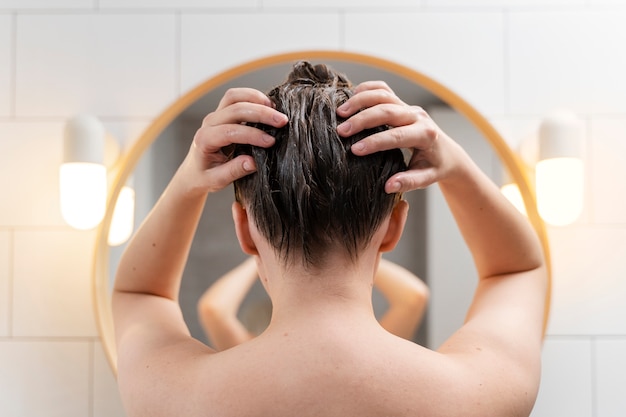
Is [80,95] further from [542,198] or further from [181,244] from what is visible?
[542,198]

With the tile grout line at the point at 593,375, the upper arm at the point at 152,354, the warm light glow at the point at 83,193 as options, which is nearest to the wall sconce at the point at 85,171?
the warm light glow at the point at 83,193

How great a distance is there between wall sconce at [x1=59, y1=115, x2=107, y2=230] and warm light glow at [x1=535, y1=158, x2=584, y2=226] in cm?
69

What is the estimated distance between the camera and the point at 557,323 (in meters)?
1.02

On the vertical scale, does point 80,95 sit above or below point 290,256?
above

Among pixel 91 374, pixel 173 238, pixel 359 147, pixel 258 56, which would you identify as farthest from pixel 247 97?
pixel 91 374

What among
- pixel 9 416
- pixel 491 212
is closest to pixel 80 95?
pixel 9 416

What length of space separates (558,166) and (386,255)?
0.31m

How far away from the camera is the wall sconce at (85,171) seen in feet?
3.38

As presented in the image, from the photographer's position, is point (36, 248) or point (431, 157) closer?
point (431, 157)

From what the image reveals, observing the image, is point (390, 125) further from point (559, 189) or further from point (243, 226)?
point (559, 189)

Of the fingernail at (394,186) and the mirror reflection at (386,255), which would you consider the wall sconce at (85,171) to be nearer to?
the mirror reflection at (386,255)

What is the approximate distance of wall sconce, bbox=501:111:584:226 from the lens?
3.36 ft

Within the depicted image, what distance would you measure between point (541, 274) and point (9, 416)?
835 mm

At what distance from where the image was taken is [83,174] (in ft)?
3.38
